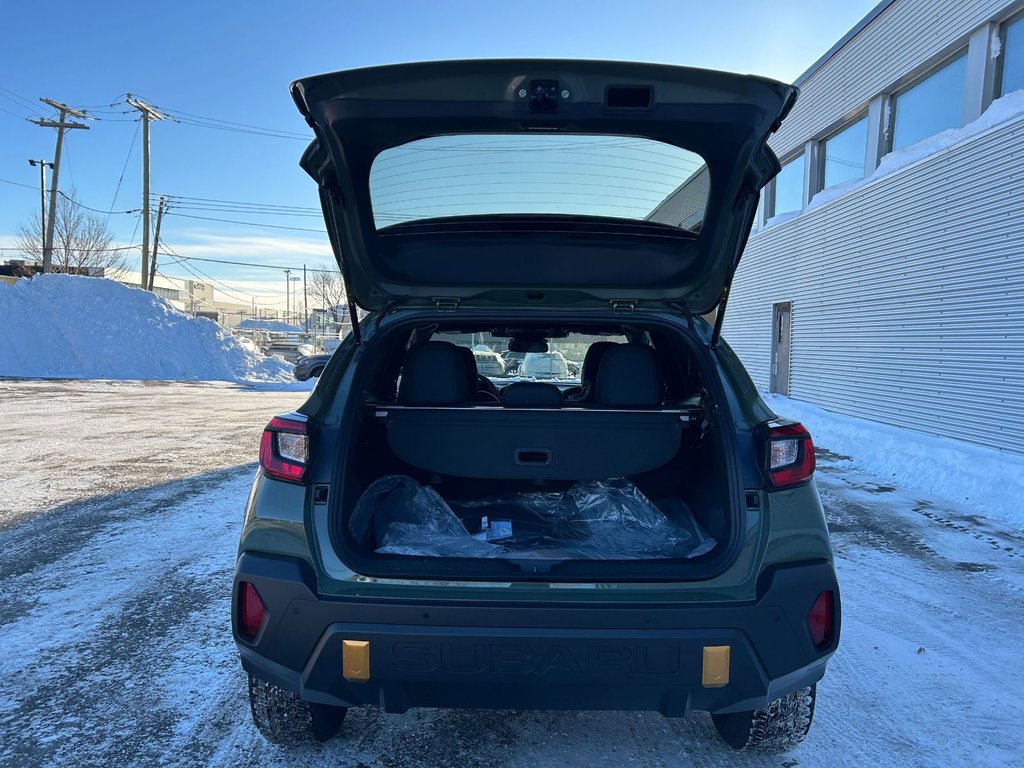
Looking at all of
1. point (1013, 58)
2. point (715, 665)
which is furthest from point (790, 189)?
point (715, 665)

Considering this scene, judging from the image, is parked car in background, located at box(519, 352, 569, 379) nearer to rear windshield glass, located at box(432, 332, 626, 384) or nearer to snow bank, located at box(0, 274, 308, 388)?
rear windshield glass, located at box(432, 332, 626, 384)

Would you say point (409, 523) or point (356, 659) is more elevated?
point (409, 523)

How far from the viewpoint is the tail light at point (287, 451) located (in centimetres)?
196

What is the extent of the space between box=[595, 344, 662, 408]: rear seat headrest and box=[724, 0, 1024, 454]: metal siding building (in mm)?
7356

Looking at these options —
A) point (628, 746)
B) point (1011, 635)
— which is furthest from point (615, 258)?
point (1011, 635)

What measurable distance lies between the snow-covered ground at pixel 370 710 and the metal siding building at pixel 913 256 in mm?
4104

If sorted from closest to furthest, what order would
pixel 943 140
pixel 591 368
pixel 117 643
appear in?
pixel 117 643 < pixel 591 368 < pixel 943 140

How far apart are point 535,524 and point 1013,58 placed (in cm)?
967

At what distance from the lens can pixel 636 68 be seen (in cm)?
187

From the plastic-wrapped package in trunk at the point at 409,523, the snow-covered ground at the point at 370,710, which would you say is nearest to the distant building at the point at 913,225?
the snow-covered ground at the point at 370,710

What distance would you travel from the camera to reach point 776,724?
210cm

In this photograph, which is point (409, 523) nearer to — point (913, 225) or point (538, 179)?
point (538, 179)

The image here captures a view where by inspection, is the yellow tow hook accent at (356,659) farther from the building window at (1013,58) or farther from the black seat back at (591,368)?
the building window at (1013,58)

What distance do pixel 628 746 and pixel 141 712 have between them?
1.90m
